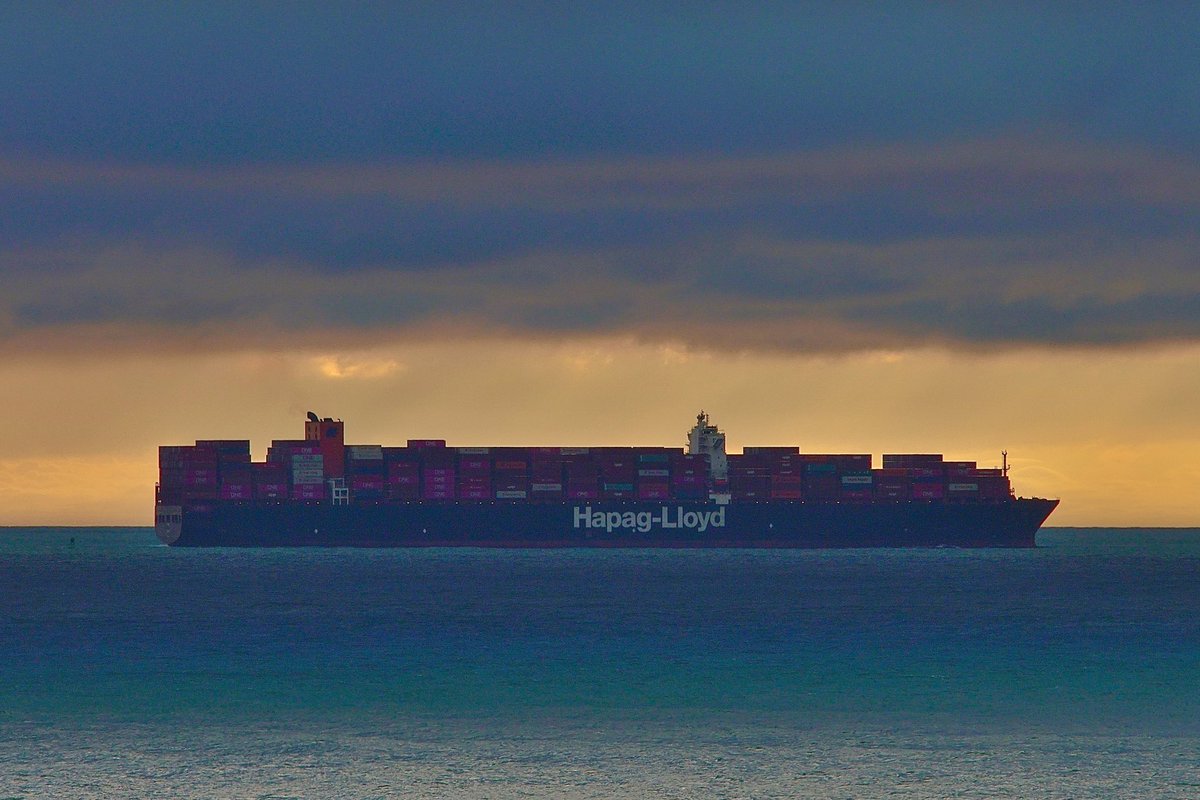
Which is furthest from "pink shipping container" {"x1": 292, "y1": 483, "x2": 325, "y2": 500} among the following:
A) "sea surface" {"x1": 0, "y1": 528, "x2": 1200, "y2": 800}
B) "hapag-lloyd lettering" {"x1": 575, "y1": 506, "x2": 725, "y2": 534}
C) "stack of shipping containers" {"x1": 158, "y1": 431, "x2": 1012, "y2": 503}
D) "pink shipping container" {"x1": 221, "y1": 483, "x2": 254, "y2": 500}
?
"sea surface" {"x1": 0, "y1": 528, "x2": 1200, "y2": 800}

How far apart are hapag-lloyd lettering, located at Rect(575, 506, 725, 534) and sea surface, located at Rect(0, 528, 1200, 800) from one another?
163 ft

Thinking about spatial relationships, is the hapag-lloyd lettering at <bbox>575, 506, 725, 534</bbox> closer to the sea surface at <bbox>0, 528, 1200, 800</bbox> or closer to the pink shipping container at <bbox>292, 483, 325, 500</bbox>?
the pink shipping container at <bbox>292, 483, 325, 500</bbox>

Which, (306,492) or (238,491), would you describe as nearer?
(306,492)

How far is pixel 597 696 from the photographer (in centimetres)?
3588

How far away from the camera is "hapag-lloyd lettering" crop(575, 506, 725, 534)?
12619 cm

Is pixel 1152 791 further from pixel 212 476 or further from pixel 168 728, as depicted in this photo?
pixel 212 476

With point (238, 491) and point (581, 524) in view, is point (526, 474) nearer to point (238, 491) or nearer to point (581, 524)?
point (581, 524)

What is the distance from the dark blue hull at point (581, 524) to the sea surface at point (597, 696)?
48427 mm

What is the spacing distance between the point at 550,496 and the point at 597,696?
3468 inches

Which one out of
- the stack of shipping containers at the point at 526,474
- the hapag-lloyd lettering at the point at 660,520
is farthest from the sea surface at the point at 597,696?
the hapag-lloyd lettering at the point at 660,520

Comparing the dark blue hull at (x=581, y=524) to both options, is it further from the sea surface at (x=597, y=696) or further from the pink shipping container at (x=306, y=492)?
the sea surface at (x=597, y=696)

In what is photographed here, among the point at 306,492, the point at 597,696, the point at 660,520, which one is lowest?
the point at 597,696

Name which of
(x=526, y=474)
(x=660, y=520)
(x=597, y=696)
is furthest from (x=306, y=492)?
(x=597, y=696)

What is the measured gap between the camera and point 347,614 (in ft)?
206
